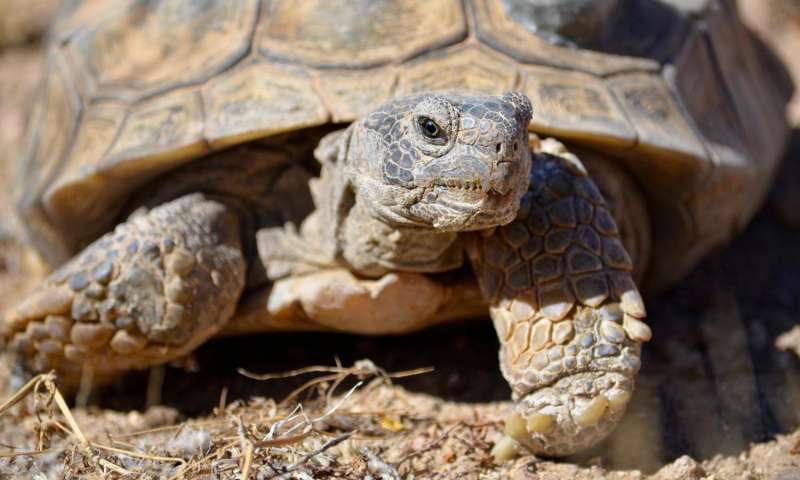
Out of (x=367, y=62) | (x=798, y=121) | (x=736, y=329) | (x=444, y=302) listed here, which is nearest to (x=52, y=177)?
(x=367, y=62)

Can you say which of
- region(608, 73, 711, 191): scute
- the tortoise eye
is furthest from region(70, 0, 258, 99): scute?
region(608, 73, 711, 191): scute

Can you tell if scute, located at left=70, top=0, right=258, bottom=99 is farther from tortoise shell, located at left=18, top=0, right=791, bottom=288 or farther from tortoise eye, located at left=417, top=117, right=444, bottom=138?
tortoise eye, located at left=417, top=117, right=444, bottom=138

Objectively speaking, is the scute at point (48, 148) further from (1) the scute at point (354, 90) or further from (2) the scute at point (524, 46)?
(2) the scute at point (524, 46)

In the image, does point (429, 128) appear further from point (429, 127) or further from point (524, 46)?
point (524, 46)

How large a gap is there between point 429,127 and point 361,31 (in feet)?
3.15

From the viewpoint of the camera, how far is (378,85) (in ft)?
10.4

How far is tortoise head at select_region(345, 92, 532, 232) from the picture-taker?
243 centimetres

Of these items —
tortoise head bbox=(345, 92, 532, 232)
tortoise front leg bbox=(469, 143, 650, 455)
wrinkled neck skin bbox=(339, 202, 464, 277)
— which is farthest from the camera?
wrinkled neck skin bbox=(339, 202, 464, 277)

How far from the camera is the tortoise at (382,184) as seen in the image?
9.00 ft

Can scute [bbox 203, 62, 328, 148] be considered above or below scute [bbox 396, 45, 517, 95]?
below

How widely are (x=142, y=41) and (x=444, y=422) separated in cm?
208

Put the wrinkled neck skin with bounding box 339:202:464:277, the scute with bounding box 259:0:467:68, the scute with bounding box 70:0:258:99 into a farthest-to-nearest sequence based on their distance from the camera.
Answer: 1. the scute with bounding box 70:0:258:99
2. the scute with bounding box 259:0:467:68
3. the wrinkled neck skin with bounding box 339:202:464:277

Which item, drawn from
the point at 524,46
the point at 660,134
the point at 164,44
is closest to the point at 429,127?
the point at 524,46

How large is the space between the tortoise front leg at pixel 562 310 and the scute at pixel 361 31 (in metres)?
0.72
